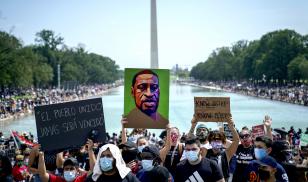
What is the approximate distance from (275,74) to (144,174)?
330 ft

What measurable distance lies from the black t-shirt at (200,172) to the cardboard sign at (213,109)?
2.20 metres

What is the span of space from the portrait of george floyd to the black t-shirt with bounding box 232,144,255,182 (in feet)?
4.25

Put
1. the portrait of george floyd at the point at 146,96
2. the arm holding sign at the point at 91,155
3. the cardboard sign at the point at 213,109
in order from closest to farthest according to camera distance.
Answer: the arm holding sign at the point at 91,155 → the cardboard sign at the point at 213,109 → the portrait of george floyd at the point at 146,96

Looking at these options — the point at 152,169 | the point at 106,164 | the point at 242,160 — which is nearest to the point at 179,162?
the point at 152,169

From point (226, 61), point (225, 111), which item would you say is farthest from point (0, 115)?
point (226, 61)

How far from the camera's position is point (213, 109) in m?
8.20

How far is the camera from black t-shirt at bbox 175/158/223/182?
232 inches

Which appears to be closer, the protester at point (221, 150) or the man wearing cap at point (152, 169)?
the man wearing cap at point (152, 169)

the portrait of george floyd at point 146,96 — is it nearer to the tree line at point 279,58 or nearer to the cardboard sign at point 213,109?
the cardboard sign at point 213,109

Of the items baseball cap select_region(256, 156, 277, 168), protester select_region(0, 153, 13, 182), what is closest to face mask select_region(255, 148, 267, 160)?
baseball cap select_region(256, 156, 277, 168)

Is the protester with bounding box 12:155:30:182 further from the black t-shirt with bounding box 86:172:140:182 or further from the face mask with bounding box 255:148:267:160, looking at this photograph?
the face mask with bounding box 255:148:267:160

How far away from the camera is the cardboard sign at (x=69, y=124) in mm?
6891

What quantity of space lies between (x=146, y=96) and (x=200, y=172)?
284 centimetres

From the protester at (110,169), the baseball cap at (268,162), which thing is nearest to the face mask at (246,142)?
the baseball cap at (268,162)
